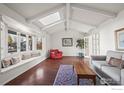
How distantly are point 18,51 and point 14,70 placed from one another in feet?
3.43

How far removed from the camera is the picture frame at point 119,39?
423 centimetres

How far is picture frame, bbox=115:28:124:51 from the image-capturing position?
423cm

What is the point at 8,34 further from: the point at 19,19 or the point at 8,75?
the point at 8,75

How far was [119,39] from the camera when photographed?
4438 mm

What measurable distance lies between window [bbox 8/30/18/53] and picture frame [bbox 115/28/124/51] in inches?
148

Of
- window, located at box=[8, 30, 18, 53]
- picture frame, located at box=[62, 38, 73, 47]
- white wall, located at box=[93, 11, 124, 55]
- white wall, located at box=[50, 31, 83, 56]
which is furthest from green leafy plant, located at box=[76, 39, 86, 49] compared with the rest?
window, located at box=[8, 30, 18, 53]

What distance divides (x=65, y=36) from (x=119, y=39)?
7701mm

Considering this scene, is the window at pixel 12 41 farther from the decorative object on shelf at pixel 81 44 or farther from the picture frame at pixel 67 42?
the picture frame at pixel 67 42

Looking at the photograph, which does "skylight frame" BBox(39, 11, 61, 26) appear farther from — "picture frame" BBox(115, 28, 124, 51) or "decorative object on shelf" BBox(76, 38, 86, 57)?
"decorative object on shelf" BBox(76, 38, 86, 57)

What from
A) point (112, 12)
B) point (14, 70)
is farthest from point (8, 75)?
point (112, 12)

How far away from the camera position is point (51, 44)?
39.2 feet

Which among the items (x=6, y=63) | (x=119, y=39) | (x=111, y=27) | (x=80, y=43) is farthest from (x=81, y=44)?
(x=6, y=63)

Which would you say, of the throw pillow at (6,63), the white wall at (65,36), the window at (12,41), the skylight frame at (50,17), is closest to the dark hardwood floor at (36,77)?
the throw pillow at (6,63)

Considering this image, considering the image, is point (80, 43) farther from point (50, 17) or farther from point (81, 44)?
point (50, 17)
